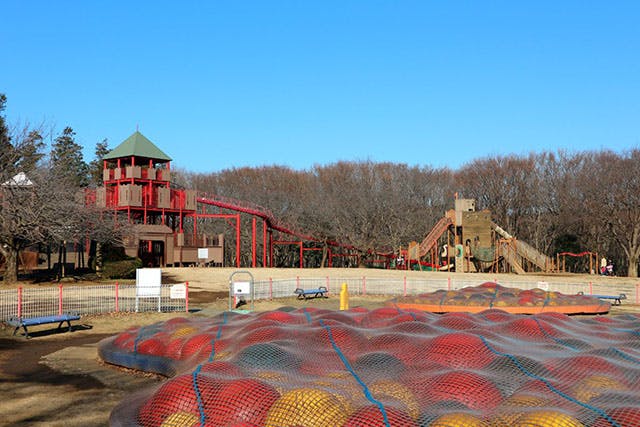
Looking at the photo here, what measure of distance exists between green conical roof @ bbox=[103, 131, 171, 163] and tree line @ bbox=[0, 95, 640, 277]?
3.75 meters

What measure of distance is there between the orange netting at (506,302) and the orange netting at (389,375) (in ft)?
28.1

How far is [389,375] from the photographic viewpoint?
7.93 m

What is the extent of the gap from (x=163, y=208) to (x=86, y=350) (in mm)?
34379

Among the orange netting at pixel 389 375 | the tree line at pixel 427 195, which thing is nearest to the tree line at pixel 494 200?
the tree line at pixel 427 195

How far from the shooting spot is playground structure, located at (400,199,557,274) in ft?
154

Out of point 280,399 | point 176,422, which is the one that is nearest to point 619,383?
point 280,399

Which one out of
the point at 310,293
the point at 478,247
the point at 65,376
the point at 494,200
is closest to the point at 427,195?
the point at 494,200

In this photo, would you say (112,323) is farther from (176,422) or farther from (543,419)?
(543,419)

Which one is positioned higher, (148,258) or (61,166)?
(61,166)

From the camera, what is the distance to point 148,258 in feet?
152

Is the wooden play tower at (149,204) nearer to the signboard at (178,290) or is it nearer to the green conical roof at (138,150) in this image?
the green conical roof at (138,150)

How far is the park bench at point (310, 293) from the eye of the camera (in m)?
26.4

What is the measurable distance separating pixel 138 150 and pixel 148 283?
30569 mm

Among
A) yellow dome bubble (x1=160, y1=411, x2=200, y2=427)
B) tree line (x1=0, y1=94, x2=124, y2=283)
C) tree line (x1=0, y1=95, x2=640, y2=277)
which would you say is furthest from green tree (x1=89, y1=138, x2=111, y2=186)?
yellow dome bubble (x1=160, y1=411, x2=200, y2=427)
